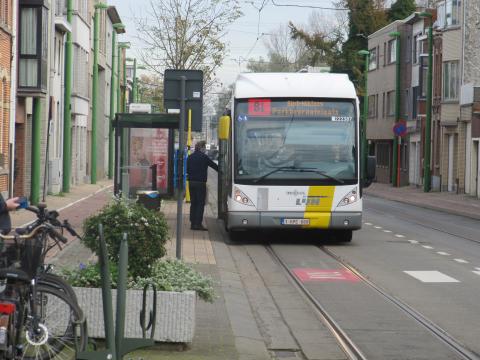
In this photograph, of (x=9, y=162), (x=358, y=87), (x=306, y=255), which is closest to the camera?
(x=306, y=255)

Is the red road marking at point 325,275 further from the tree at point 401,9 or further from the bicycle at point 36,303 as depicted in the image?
the tree at point 401,9

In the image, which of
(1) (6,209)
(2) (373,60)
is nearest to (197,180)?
(1) (6,209)

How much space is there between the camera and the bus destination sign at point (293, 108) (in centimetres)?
2175

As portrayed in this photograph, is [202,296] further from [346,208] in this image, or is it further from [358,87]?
[358,87]

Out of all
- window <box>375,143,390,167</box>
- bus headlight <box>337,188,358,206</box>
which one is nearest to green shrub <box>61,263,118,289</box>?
bus headlight <box>337,188,358,206</box>

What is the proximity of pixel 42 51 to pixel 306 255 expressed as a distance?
56.3 feet

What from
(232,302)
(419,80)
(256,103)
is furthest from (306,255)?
(419,80)

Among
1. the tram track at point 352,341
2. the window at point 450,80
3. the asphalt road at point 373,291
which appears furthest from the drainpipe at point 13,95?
the window at point 450,80

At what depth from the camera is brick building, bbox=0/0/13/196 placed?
3228cm

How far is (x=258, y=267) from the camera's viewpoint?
1778 centimetres

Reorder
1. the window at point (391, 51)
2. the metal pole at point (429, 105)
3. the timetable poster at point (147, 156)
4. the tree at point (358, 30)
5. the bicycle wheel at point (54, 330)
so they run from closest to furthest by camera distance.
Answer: the bicycle wheel at point (54, 330)
the timetable poster at point (147, 156)
the metal pole at point (429, 105)
the window at point (391, 51)
the tree at point (358, 30)

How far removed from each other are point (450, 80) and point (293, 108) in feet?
127

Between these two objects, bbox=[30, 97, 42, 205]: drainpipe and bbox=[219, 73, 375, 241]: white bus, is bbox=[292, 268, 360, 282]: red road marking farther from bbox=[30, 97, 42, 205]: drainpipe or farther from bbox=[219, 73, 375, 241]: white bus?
bbox=[30, 97, 42, 205]: drainpipe

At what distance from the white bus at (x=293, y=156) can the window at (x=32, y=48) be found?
1383 cm
